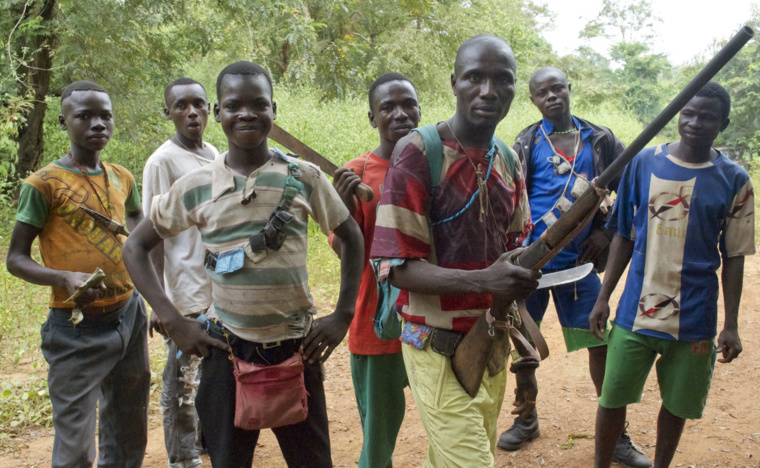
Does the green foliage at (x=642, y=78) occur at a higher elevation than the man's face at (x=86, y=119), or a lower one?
higher

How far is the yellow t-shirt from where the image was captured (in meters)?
2.67

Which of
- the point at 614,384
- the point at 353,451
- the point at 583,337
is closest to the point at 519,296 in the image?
the point at 614,384

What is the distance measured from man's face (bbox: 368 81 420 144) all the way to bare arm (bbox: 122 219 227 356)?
1.30 meters

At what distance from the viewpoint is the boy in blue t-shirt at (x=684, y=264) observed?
9.16 feet

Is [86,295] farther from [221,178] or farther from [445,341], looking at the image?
[445,341]

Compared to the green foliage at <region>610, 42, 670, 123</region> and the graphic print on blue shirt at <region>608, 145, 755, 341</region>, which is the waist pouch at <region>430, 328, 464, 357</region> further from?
the green foliage at <region>610, 42, 670, 123</region>

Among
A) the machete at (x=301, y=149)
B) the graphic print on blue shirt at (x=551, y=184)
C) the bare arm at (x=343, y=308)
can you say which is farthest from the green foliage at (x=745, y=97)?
the bare arm at (x=343, y=308)

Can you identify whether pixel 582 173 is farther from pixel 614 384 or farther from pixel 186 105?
pixel 186 105

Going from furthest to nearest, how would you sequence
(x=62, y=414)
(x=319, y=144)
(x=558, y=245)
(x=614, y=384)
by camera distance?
(x=319, y=144) → (x=614, y=384) → (x=62, y=414) → (x=558, y=245)

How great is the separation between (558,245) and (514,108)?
16.9 metres

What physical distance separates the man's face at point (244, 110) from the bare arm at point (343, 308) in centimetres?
47

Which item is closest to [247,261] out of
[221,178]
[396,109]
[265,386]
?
[221,178]

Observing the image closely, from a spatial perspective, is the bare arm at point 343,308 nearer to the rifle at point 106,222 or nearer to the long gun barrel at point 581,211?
the long gun barrel at point 581,211

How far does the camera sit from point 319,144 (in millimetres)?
9664
